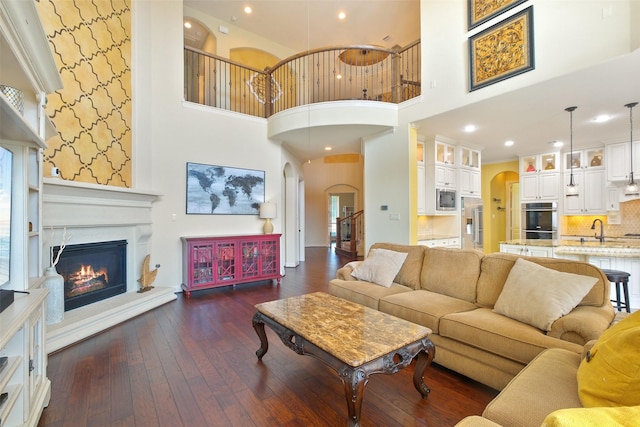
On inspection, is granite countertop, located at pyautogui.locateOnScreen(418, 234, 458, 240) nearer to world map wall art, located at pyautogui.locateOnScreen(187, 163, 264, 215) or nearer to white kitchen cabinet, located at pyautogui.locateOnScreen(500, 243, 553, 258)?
white kitchen cabinet, located at pyautogui.locateOnScreen(500, 243, 553, 258)

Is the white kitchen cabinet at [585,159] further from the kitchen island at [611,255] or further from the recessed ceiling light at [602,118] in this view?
the kitchen island at [611,255]

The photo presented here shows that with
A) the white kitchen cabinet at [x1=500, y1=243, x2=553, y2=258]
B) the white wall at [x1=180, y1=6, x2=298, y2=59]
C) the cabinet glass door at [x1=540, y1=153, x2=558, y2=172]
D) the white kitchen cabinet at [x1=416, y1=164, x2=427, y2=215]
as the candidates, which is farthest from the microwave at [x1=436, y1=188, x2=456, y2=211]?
the white wall at [x1=180, y1=6, x2=298, y2=59]

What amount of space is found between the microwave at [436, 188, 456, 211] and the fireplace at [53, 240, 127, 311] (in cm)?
530

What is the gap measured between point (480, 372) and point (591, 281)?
0.99 meters

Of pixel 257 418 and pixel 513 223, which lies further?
pixel 513 223

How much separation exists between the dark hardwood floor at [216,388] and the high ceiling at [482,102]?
11.6ft

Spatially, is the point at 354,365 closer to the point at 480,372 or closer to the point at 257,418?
the point at 257,418

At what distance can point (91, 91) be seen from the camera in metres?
3.33

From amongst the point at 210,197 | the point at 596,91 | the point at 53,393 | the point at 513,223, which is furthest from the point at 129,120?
the point at 513,223

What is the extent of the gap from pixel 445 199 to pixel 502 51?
2.73 metres

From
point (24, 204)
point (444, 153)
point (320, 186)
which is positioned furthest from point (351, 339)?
point (320, 186)

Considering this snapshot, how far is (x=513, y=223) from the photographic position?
26.2 ft

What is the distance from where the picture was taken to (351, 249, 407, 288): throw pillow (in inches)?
123

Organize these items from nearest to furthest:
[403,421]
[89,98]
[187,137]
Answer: [403,421]
[89,98]
[187,137]
